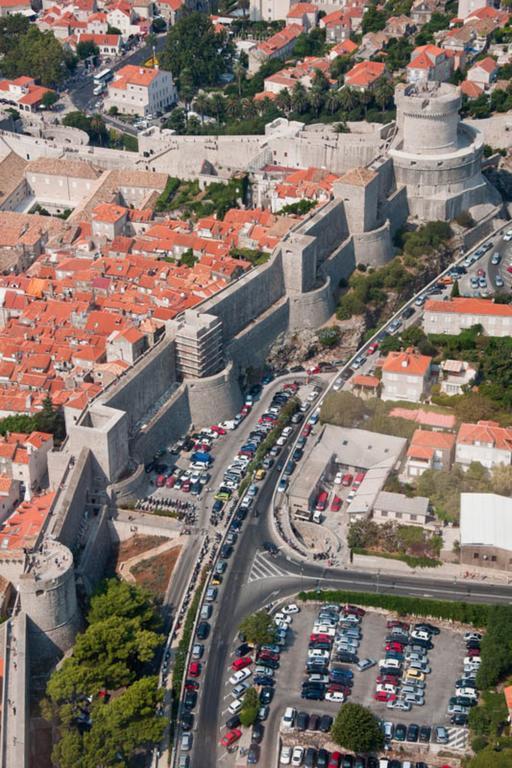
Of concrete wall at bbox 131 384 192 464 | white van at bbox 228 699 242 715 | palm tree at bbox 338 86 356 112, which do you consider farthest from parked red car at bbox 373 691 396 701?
palm tree at bbox 338 86 356 112

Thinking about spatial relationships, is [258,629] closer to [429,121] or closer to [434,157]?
[434,157]

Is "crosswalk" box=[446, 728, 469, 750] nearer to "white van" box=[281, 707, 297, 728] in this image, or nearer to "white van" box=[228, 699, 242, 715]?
"white van" box=[281, 707, 297, 728]

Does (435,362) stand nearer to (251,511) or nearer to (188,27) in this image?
(251,511)

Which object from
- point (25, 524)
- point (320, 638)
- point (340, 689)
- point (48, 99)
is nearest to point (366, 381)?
point (320, 638)

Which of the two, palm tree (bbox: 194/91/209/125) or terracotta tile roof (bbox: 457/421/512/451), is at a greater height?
terracotta tile roof (bbox: 457/421/512/451)

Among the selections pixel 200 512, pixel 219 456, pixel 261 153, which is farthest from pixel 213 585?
pixel 261 153

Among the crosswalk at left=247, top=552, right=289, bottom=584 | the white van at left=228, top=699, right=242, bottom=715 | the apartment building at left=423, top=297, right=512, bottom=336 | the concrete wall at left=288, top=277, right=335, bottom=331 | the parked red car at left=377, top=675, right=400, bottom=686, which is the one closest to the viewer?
the white van at left=228, top=699, right=242, bottom=715
